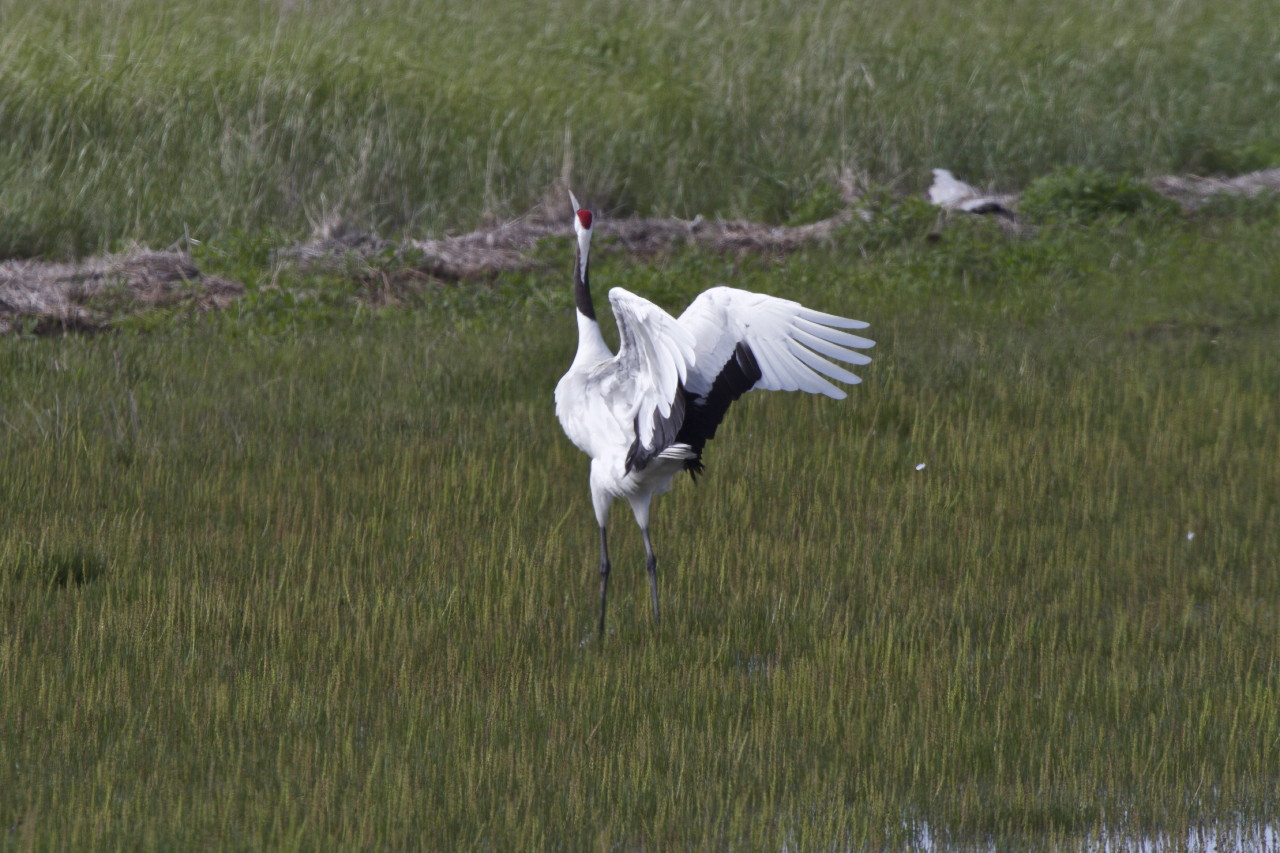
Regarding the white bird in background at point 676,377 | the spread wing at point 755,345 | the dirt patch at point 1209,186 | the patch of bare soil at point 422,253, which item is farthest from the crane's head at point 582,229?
the dirt patch at point 1209,186

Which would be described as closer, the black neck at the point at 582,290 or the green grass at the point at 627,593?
the green grass at the point at 627,593

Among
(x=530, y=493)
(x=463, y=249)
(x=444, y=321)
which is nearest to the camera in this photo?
(x=530, y=493)

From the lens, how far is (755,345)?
17.0 ft

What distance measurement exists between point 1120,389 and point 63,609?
18.2 ft

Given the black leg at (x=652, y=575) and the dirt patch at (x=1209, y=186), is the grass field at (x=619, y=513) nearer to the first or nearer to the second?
the black leg at (x=652, y=575)

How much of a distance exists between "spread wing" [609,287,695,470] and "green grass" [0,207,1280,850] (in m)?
0.70

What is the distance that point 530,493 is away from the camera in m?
6.97

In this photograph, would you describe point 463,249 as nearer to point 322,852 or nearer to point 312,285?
point 312,285

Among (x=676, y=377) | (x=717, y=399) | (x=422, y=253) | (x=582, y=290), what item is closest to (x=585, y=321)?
(x=582, y=290)

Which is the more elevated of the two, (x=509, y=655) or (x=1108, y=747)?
(x=1108, y=747)

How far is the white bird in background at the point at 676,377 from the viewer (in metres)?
4.86

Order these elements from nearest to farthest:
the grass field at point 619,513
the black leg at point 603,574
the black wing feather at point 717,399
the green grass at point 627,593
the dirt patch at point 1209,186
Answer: the green grass at point 627,593 < the grass field at point 619,513 < the black wing feather at point 717,399 < the black leg at point 603,574 < the dirt patch at point 1209,186

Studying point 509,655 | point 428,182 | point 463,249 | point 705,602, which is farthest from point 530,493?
point 428,182

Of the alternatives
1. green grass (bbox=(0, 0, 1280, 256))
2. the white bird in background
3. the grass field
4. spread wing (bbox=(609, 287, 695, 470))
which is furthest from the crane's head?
green grass (bbox=(0, 0, 1280, 256))
